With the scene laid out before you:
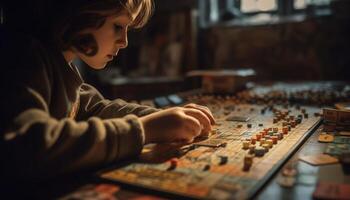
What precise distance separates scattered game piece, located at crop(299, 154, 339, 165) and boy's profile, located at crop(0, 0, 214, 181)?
0.89 feet

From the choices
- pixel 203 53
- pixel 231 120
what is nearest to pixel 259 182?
pixel 231 120

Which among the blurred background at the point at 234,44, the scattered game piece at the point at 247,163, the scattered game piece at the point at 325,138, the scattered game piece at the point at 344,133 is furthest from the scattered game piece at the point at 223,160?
the blurred background at the point at 234,44

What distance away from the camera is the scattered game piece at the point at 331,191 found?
0.64 metres

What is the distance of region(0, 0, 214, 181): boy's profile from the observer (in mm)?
707

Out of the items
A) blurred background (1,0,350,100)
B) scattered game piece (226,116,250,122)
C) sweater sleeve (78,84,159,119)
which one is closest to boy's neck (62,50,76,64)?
sweater sleeve (78,84,159,119)

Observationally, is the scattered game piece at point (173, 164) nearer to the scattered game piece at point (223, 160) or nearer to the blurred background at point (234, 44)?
the scattered game piece at point (223, 160)

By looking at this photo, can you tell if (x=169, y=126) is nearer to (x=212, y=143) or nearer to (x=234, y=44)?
(x=212, y=143)

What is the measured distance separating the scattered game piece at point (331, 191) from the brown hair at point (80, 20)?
24.7 inches

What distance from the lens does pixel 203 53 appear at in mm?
4188

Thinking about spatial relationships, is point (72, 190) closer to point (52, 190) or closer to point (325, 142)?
point (52, 190)

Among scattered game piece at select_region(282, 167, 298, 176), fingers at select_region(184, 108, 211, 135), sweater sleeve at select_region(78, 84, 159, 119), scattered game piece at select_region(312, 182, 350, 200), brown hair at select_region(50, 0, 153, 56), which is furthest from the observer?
sweater sleeve at select_region(78, 84, 159, 119)

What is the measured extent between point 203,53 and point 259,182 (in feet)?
11.7

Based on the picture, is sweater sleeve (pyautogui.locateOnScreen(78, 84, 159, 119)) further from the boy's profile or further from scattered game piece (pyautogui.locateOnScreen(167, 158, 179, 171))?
scattered game piece (pyautogui.locateOnScreen(167, 158, 179, 171))

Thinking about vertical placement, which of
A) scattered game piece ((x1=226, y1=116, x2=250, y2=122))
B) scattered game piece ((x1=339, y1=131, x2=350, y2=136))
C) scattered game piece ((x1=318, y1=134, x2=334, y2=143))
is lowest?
scattered game piece ((x1=339, y1=131, x2=350, y2=136))
